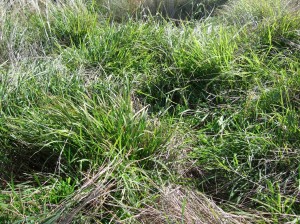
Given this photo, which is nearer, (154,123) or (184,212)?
(184,212)

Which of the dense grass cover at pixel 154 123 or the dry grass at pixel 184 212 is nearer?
the dry grass at pixel 184 212

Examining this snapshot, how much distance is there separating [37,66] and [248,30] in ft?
5.92

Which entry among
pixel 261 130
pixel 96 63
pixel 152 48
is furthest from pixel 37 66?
pixel 261 130

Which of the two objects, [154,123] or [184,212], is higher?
[154,123]

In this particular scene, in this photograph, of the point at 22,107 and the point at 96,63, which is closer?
the point at 22,107

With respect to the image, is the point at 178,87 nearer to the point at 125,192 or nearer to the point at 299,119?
the point at 299,119

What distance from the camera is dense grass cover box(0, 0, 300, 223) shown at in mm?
2512

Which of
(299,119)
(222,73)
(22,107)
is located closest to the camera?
(299,119)

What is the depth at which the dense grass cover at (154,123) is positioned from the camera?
8.24 feet

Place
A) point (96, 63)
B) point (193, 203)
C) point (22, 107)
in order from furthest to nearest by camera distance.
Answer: point (96, 63)
point (22, 107)
point (193, 203)

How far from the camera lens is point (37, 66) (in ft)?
12.1

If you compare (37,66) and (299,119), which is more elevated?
(37,66)

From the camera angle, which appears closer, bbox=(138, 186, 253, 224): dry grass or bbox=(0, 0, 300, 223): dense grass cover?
bbox=(138, 186, 253, 224): dry grass

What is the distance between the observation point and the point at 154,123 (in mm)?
2902
